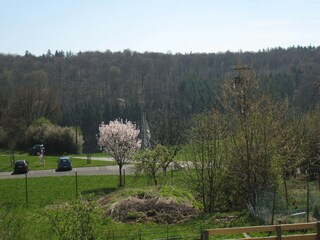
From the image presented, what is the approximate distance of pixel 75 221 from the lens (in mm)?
12500

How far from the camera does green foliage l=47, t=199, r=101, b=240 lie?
1235 centimetres

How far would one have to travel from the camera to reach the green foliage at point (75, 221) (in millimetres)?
12352

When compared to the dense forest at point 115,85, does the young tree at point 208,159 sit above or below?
below

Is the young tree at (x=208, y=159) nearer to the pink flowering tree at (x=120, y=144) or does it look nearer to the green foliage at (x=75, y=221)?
the green foliage at (x=75, y=221)

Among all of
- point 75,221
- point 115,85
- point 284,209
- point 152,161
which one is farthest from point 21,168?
point 115,85

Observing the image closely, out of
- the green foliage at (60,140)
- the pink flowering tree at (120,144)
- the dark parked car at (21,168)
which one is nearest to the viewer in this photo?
the pink flowering tree at (120,144)

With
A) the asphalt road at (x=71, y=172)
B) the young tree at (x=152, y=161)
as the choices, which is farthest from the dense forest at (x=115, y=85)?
the young tree at (x=152, y=161)

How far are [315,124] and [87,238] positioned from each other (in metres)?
21.4

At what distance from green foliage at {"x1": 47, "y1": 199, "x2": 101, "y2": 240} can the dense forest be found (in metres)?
55.9

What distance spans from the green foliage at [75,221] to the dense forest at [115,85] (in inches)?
2200

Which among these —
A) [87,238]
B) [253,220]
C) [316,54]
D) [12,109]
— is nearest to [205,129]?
[253,220]

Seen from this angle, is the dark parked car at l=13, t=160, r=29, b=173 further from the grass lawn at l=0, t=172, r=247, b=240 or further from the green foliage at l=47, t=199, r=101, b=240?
the green foliage at l=47, t=199, r=101, b=240

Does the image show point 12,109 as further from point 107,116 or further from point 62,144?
point 107,116

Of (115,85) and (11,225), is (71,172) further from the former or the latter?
(115,85)
